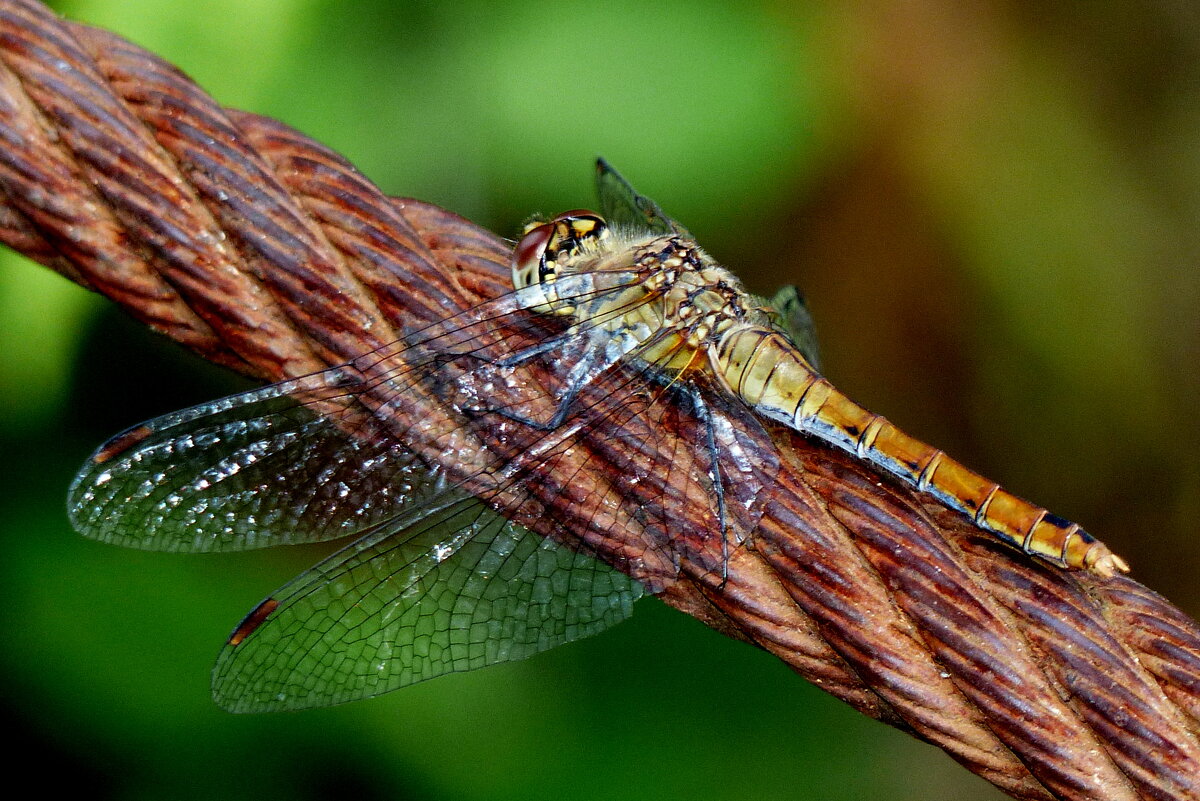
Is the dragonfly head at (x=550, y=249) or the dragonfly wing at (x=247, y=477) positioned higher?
the dragonfly head at (x=550, y=249)

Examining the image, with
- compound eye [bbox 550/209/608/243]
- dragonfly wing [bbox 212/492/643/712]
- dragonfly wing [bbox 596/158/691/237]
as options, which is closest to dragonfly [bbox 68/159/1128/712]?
dragonfly wing [bbox 212/492/643/712]

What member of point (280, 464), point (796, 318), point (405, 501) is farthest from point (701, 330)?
point (280, 464)

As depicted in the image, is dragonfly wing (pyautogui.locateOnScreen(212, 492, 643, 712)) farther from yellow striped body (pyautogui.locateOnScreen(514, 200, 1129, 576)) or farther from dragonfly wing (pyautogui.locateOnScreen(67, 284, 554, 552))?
yellow striped body (pyautogui.locateOnScreen(514, 200, 1129, 576))

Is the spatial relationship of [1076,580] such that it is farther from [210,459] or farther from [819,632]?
[210,459]

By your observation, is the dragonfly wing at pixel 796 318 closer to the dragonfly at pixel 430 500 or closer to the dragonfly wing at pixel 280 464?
the dragonfly at pixel 430 500

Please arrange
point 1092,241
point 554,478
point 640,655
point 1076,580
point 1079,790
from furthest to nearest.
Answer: point 1092,241 < point 640,655 < point 554,478 < point 1076,580 < point 1079,790

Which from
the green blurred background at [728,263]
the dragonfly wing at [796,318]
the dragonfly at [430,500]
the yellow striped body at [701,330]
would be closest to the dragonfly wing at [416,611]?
the dragonfly at [430,500]

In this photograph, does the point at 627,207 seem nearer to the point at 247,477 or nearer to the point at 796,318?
the point at 796,318

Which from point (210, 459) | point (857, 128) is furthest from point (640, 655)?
point (857, 128)
